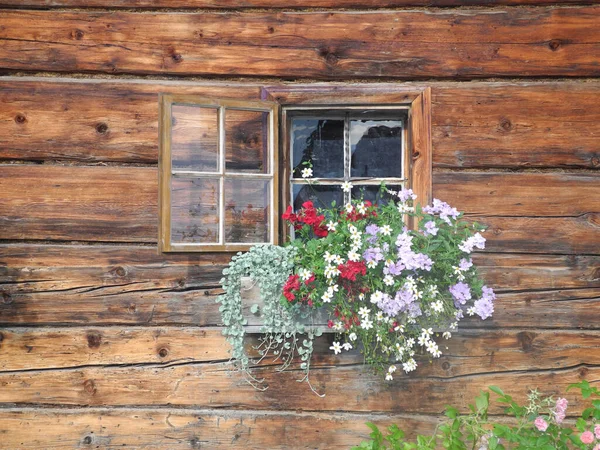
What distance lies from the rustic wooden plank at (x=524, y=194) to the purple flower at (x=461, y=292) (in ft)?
1.51

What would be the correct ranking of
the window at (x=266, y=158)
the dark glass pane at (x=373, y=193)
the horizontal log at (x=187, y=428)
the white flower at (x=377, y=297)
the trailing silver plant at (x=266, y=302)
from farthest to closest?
1. the dark glass pane at (x=373, y=193)
2. the horizontal log at (x=187, y=428)
3. the window at (x=266, y=158)
4. the trailing silver plant at (x=266, y=302)
5. the white flower at (x=377, y=297)

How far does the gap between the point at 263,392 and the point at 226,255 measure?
0.70m

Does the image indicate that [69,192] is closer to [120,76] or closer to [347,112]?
[120,76]

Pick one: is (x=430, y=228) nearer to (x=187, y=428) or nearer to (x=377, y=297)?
(x=377, y=297)

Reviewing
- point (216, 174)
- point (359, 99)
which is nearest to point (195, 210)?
point (216, 174)

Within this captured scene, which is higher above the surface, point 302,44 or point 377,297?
point 302,44

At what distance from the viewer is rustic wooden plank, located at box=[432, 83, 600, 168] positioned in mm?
2998

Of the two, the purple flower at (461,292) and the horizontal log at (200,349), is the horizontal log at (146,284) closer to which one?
the horizontal log at (200,349)

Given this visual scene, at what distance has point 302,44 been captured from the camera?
9.96 feet

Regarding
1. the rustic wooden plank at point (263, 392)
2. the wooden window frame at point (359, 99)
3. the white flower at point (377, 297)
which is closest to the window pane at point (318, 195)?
the wooden window frame at point (359, 99)

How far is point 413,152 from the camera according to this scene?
3.03 meters

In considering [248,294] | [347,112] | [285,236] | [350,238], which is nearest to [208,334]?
[248,294]

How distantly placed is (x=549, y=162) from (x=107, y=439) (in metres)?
2.57

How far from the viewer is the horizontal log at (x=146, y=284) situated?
299 centimetres
